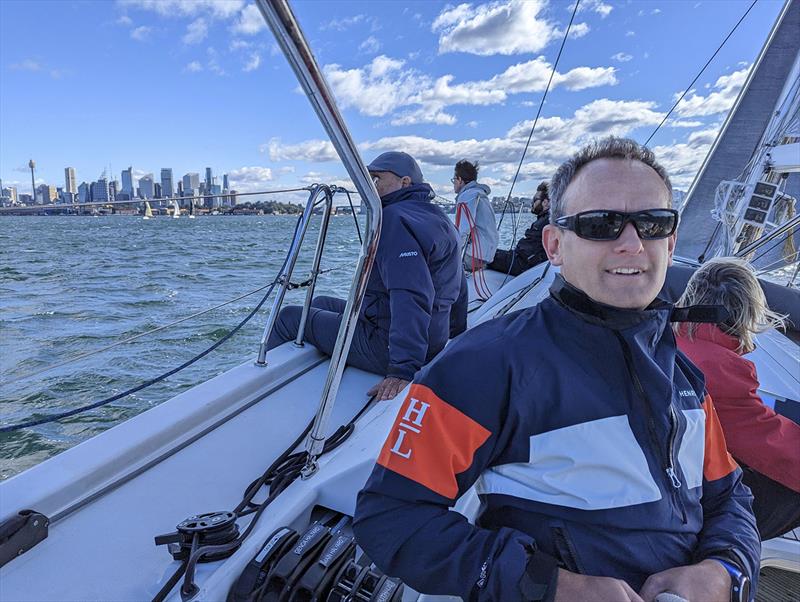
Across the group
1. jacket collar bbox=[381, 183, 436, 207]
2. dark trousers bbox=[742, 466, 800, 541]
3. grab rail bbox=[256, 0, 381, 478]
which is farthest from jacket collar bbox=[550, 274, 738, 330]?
jacket collar bbox=[381, 183, 436, 207]

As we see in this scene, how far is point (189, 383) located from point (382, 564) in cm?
350

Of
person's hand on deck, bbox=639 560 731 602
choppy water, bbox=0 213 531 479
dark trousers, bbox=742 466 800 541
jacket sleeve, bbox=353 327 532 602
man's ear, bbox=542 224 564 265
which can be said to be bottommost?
choppy water, bbox=0 213 531 479

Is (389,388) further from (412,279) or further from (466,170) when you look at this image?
(466,170)

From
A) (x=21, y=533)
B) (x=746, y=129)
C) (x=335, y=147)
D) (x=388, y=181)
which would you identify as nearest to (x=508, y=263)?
(x=388, y=181)

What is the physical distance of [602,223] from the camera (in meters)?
0.88

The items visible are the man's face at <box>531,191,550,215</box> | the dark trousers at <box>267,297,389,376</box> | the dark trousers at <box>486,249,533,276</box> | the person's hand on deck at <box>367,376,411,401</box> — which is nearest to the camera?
the person's hand on deck at <box>367,376,411,401</box>

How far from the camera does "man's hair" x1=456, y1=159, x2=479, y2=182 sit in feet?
15.1

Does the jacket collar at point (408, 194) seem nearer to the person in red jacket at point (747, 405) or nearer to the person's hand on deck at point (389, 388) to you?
the person's hand on deck at point (389, 388)

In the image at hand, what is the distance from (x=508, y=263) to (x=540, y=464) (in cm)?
470

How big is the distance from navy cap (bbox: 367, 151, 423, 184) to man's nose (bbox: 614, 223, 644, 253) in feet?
4.98

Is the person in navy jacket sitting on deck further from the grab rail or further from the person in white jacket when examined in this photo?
the person in white jacket

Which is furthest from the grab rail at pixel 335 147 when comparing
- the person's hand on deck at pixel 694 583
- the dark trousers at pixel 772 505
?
the dark trousers at pixel 772 505

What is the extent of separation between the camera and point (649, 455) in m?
0.84

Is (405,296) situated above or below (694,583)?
above
